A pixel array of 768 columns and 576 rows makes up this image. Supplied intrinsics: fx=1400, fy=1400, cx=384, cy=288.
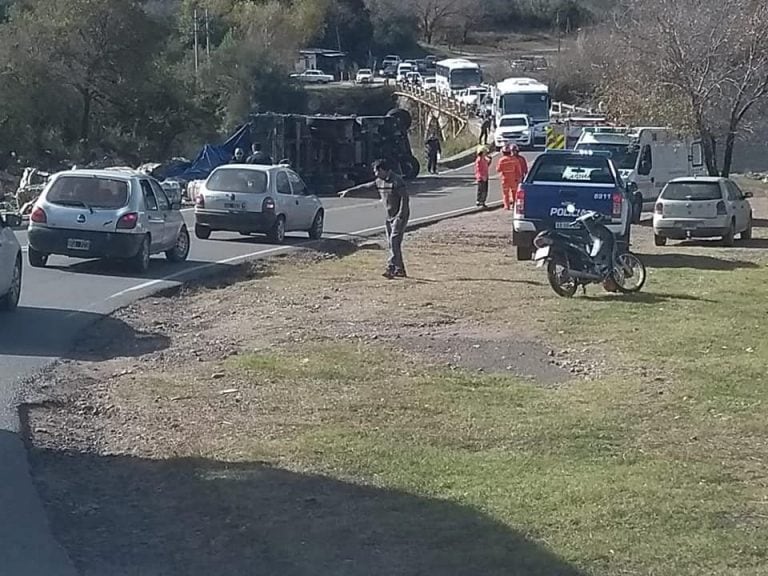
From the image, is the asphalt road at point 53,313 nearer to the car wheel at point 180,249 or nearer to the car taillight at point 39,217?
the car wheel at point 180,249

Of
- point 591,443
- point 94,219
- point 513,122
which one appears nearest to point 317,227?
point 94,219

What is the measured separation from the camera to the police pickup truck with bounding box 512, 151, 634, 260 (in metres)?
21.9

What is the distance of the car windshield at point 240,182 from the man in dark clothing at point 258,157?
10.6 metres

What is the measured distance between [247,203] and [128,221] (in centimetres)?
639

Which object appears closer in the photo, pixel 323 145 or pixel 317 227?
pixel 317 227

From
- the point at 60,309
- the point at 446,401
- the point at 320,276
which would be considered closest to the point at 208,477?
the point at 446,401

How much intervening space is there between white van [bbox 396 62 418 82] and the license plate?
75672mm

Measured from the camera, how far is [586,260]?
18344 millimetres

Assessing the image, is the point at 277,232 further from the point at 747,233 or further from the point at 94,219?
the point at 747,233

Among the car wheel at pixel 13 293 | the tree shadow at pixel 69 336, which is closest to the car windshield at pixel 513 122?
the tree shadow at pixel 69 336

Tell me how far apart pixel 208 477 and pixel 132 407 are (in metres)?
2.40

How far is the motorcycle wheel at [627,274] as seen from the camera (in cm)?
1880

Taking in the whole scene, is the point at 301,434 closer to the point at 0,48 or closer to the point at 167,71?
the point at 0,48

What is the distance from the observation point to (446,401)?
11203 mm
